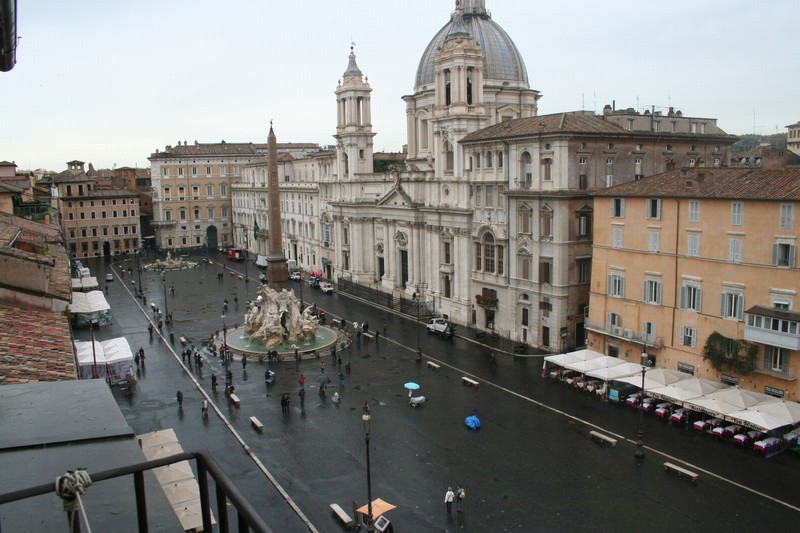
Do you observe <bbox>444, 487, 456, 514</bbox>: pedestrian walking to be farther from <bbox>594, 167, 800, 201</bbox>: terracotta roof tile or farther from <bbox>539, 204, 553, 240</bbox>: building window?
<bbox>539, 204, 553, 240</bbox>: building window

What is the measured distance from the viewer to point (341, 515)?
22.5 metres

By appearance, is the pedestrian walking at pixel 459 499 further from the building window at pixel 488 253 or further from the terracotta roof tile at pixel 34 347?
the building window at pixel 488 253

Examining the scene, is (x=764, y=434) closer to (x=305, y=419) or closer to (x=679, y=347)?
(x=679, y=347)

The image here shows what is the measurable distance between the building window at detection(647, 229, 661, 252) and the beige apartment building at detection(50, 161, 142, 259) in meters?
77.6

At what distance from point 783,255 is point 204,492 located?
104 ft

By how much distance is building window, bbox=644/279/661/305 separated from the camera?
3622 cm

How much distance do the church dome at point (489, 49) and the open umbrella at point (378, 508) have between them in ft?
154

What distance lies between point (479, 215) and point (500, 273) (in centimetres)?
454

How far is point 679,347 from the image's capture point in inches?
1377

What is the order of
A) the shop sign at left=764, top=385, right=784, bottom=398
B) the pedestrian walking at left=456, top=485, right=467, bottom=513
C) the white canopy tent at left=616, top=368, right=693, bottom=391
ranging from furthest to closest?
the white canopy tent at left=616, top=368, right=693, bottom=391
the shop sign at left=764, top=385, right=784, bottom=398
the pedestrian walking at left=456, top=485, right=467, bottom=513

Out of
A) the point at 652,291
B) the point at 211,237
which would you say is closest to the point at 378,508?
the point at 652,291

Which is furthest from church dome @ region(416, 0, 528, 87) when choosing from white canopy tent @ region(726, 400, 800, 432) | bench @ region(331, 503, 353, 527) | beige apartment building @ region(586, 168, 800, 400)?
bench @ region(331, 503, 353, 527)

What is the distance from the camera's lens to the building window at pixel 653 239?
1421 inches

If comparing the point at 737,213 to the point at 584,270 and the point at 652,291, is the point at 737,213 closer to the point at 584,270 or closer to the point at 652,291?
the point at 652,291
